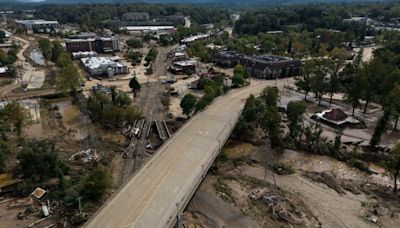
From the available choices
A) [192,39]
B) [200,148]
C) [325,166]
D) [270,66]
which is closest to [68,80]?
[200,148]

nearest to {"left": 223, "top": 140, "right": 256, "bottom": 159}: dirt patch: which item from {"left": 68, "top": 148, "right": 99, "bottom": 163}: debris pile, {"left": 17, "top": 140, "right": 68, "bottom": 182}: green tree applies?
{"left": 68, "top": 148, "right": 99, "bottom": 163}: debris pile

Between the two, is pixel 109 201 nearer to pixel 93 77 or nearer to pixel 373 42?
pixel 93 77

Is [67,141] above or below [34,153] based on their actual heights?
below

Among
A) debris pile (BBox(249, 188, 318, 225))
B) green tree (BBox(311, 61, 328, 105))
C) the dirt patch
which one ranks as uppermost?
green tree (BBox(311, 61, 328, 105))

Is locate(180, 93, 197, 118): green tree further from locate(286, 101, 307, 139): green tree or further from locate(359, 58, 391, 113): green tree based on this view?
locate(359, 58, 391, 113): green tree

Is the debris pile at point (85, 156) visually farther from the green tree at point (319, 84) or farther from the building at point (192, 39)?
the building at point (192, 39)

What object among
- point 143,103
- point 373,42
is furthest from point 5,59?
point 373,42
